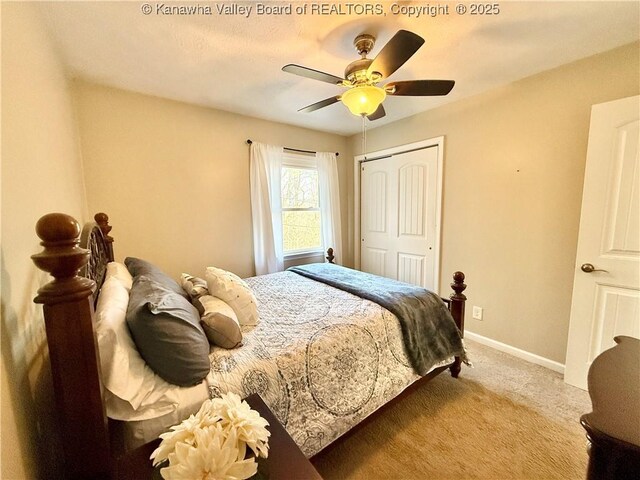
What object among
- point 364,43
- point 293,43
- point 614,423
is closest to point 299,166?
point 293,43

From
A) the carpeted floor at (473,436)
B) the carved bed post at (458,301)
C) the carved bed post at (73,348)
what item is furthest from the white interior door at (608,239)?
the carved bed post at (73,348)

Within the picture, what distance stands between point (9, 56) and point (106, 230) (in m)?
1.33

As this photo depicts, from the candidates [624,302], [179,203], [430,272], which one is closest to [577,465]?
[624,302]

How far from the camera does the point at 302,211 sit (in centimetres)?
365

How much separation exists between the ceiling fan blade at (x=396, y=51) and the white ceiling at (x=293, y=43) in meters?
0.28

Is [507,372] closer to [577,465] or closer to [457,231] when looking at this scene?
[577,465]

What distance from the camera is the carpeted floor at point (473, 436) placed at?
144 cm

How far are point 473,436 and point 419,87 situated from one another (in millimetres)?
2243

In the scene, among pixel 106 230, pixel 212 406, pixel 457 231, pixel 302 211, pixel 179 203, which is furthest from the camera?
pixel 302 211

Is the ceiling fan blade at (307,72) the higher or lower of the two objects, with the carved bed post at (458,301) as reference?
higher

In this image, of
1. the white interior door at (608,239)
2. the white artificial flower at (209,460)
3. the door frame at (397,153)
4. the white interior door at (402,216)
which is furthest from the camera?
the white interior door at (402,216)

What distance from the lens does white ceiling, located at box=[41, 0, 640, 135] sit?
5.01ft

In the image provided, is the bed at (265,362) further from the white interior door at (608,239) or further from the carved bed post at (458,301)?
the white interior door at (608,239)

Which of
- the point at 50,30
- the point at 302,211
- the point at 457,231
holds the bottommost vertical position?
the point at 457,231
